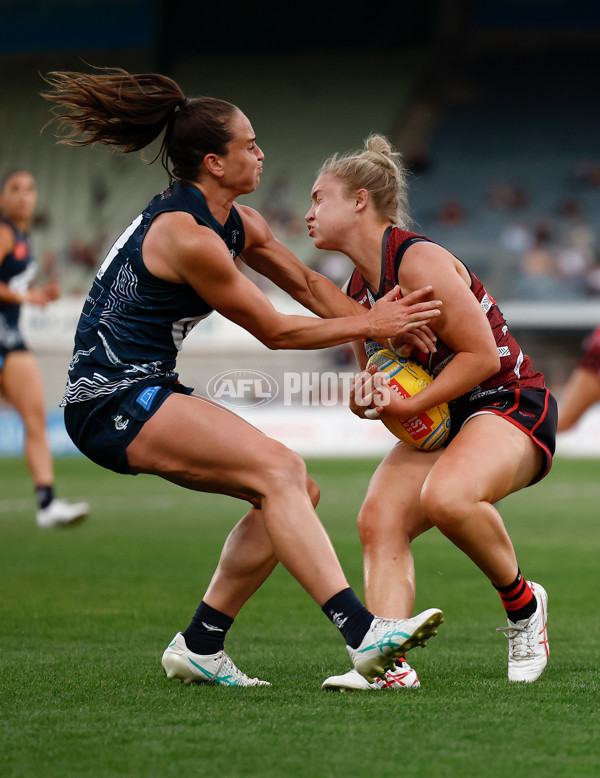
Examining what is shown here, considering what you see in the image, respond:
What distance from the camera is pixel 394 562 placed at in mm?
Result: 4102

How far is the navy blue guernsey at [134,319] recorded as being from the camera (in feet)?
12.7

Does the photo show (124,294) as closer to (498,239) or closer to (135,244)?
(135,244)

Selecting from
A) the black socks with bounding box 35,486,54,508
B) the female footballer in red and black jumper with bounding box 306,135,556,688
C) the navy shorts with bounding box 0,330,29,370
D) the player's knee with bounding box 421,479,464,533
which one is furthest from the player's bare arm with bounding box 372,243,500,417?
the navy shorts with bounding box 0,330,29,370

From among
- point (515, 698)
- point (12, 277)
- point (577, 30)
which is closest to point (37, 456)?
point (12, 277)

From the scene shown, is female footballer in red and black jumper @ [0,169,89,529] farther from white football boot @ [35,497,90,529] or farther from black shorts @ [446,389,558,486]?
black shorts @ [446,389,558,486]

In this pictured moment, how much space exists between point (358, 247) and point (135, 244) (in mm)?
840

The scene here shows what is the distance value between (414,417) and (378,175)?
91cm

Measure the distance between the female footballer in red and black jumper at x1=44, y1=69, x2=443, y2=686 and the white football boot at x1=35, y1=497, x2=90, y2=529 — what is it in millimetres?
4762

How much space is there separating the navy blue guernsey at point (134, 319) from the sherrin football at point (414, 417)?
2.28 feet

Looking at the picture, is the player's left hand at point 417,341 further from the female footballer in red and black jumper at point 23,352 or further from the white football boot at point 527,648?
the female footballer in red and black jumper at point 23,352

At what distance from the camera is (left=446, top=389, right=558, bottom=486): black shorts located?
13.6 ft

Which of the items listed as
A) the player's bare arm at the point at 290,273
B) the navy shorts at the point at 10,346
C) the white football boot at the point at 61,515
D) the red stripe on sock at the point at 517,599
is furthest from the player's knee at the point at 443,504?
the navy shorts at the point at 10,346

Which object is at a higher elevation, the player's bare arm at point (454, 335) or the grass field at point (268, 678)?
the player's bare arm at point (454, 335)

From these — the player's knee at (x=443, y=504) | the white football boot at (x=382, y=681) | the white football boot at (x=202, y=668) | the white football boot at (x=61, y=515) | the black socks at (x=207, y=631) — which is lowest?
the white football boot at (x=61, y=515)
